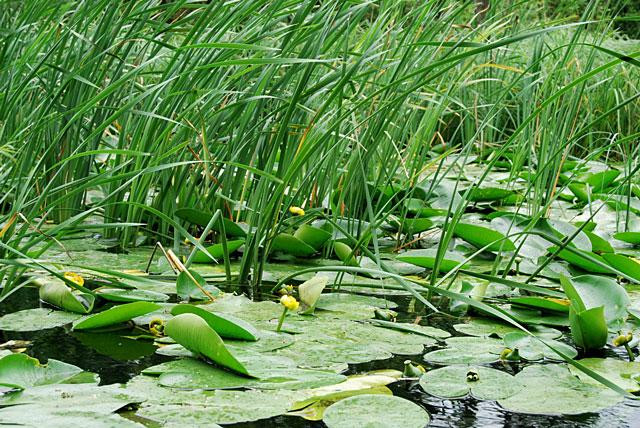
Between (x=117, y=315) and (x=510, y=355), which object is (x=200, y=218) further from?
(x=510, y=355)

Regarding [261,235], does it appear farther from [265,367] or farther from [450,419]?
[450,419]

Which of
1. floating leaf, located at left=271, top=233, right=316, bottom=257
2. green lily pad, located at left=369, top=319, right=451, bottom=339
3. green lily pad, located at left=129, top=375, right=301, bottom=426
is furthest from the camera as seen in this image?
floating leaf, located at left=271, top=233, right=316, bottom=257

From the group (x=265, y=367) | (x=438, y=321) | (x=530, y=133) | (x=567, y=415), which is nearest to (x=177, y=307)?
(x=265, y=367)

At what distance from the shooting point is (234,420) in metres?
0.90

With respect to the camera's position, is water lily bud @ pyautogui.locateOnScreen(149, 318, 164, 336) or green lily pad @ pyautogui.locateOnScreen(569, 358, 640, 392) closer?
green lily pad @ pyautogui.locateOnScreen(569, 358, 640, 392)

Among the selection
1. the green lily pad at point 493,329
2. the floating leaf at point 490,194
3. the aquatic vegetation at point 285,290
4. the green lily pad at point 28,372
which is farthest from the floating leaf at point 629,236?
the green lily pad at point 28,372

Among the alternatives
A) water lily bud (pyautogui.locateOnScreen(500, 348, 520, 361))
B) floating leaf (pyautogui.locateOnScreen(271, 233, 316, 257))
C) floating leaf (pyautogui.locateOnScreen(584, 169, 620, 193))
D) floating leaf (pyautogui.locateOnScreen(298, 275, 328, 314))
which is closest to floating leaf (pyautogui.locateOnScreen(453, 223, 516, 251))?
floating leaf (pyautogui.locateOnScreen(271, 233, 316, 257))

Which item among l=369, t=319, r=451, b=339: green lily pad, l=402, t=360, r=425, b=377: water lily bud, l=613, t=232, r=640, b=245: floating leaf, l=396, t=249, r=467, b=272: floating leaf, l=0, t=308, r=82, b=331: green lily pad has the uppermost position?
l=613, t=232, r=640, b=245: floating leaf

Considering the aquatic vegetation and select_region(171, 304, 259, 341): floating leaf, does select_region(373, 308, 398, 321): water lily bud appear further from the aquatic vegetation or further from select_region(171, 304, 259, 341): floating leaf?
select_region(171, 304, 259, 341): floating leaf

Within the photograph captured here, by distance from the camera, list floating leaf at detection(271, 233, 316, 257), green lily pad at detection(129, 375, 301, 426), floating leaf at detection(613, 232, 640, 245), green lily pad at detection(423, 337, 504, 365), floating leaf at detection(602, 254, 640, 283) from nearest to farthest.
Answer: green lily pad at detection(129, 375, 301, 426)
green lily pad at detection(423, 337, 504, 365)
floating leaf at detection(602, 254, 640, 283)
floating leaf at detection(271, 233, 316, 257)
floating leaf at detection(613, 232, 640, 245)

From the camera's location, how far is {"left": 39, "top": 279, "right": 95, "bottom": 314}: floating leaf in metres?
1.30

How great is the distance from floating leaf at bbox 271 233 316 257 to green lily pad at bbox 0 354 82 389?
2.41ft

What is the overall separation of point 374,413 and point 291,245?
2.78 ft

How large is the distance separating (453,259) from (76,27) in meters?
0.89
